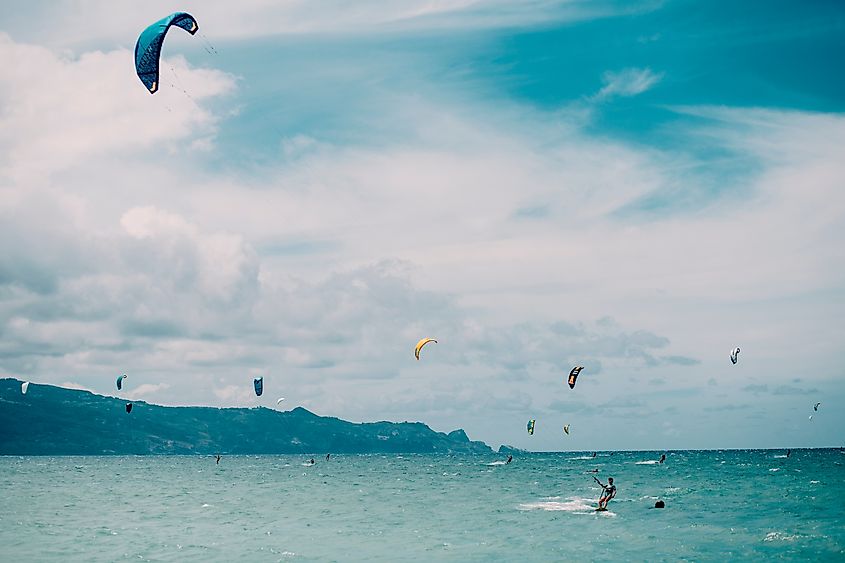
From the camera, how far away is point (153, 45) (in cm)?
2302

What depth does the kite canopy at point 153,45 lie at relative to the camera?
23.0 metres

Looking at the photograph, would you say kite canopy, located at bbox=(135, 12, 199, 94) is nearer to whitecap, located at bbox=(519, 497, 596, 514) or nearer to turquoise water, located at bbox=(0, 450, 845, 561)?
turquoise water, located at bbox=(0, 450, 845, 561)

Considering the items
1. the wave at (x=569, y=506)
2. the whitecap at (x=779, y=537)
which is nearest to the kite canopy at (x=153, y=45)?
the whitecap at (x=779, y=537)

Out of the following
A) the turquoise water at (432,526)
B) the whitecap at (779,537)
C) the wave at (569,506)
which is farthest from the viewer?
the wave at (569,506)

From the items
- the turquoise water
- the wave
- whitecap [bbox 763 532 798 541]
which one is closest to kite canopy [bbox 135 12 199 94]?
the turquoise water

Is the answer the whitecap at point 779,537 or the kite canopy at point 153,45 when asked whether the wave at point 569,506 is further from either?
the kite canopy at point 153,45

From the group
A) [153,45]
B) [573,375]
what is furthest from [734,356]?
[153,45]

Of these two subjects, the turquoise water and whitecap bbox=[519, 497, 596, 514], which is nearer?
the turquoise water

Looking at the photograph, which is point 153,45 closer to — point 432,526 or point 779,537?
point 432,526

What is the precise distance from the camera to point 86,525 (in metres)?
38.7

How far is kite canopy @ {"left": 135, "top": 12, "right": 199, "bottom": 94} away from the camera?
904 inches

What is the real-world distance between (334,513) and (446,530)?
11508 millimetres

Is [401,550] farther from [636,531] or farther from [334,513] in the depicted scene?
[334,513]

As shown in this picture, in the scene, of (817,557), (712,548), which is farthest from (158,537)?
(817,557)
